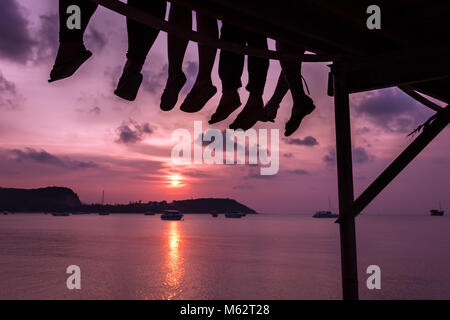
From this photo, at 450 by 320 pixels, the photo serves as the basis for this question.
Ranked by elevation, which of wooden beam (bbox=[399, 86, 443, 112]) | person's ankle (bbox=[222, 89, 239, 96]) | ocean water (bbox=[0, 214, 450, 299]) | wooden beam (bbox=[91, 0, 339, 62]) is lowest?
ocean water (bbox=[0, 214, 450, 299])

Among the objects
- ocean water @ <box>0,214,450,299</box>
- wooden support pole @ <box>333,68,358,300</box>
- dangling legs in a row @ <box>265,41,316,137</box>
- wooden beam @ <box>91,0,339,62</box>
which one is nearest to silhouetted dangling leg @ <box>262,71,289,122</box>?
dangling legs in a row @ <box>265,41,316,137</box>

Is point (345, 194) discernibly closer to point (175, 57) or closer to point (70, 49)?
point (175, 57)

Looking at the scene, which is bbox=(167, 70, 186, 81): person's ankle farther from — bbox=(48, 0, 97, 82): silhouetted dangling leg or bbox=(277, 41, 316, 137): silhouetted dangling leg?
bbox=(277, 41, 316, 137): silhouetted dangling leg

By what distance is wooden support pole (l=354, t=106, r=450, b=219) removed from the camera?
3799mm

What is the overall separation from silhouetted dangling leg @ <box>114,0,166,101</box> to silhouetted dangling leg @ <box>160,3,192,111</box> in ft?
0.44

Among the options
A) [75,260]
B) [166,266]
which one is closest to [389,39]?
[166,266]

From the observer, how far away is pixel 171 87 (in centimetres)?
287

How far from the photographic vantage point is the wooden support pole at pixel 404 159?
3.80m

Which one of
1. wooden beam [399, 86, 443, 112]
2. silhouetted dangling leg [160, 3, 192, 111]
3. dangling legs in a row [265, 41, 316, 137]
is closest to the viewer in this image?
silhouetted dangling leg [160, 3, 192, 111]

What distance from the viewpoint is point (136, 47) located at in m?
2.58

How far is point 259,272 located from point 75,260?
35.3 m

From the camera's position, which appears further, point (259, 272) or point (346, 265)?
point (259, 272)

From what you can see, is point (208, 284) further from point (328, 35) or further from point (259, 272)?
point (328, 35)
